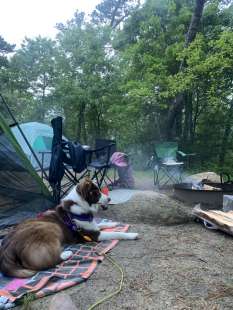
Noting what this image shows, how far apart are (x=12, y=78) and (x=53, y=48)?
6.79ft

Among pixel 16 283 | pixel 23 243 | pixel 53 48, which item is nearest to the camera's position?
pixel 16 283

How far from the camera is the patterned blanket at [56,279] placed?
6.79 ft

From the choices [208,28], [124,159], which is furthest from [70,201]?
[208,28]

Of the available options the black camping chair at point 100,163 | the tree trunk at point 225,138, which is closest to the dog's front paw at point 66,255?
the black camping chair at point 100,163

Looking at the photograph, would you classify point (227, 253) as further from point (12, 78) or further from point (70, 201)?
point (12, 78)

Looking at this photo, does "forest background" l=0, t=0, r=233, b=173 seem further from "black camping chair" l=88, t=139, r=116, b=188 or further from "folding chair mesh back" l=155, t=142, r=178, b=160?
"black camping chair" l=88, t=139, r=116, b=188

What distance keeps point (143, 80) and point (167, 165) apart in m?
3.55

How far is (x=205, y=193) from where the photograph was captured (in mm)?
4574

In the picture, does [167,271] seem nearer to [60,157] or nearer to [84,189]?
[84,189]

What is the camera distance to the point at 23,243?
2408 mm

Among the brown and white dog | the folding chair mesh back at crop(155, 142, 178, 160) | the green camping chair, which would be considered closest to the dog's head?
the brown and white dog

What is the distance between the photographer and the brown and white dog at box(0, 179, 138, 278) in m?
2.38

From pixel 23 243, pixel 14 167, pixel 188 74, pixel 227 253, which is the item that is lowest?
pixel 227 253

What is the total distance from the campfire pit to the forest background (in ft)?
7.19
